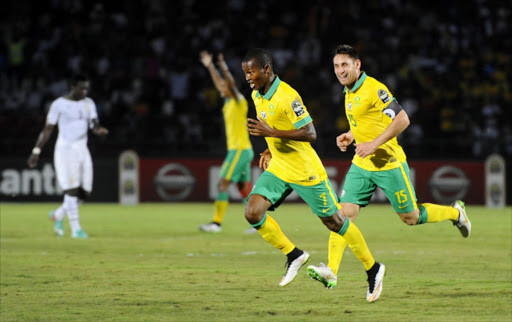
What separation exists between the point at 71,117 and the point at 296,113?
643 cm

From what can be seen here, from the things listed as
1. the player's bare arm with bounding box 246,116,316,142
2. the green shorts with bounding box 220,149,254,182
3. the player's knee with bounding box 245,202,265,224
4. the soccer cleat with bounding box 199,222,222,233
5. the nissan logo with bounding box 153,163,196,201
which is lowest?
the nissan logo with bounding box 153,163,196,201

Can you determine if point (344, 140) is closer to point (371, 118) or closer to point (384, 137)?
point (371, 118)

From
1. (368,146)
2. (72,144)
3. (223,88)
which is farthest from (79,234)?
(368,146)

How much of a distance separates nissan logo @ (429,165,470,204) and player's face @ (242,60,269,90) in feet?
Result: 43.1

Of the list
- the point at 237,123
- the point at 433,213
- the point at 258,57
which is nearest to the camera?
the point at 258,57

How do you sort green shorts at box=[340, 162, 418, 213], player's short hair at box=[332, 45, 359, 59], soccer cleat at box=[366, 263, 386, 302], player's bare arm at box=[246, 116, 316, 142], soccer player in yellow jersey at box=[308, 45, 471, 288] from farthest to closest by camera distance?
green shorts at box=[340, 162, 418, 213] < player's short hair at box=[332, 45, 359, 59] < soccer player in yellow jersey at box=[308, 45, 471, 288] < soccer cleat at box=[366, 263, 386, 302] < player's bare arm at box=[246, 116, 316, 142]

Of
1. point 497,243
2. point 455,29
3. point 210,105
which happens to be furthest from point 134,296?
point 455,29

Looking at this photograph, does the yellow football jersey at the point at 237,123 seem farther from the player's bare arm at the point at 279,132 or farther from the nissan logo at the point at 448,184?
the nissan logo at the point at 448,184

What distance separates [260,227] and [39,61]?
670 inches

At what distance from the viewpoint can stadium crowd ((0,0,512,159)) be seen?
68.8ft

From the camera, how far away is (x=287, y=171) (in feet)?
26.0

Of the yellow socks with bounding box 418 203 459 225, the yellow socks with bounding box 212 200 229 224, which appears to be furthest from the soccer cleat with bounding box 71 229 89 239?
the yellow socks with bounding box 418 203 459 225

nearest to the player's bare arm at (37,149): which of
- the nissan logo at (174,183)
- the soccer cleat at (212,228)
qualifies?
the soccer cleat at (212,228)

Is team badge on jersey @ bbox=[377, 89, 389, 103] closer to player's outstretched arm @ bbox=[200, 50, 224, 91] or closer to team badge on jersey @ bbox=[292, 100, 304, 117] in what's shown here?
team badge on jersey @ bbox=[292, 100, 304, 117]
